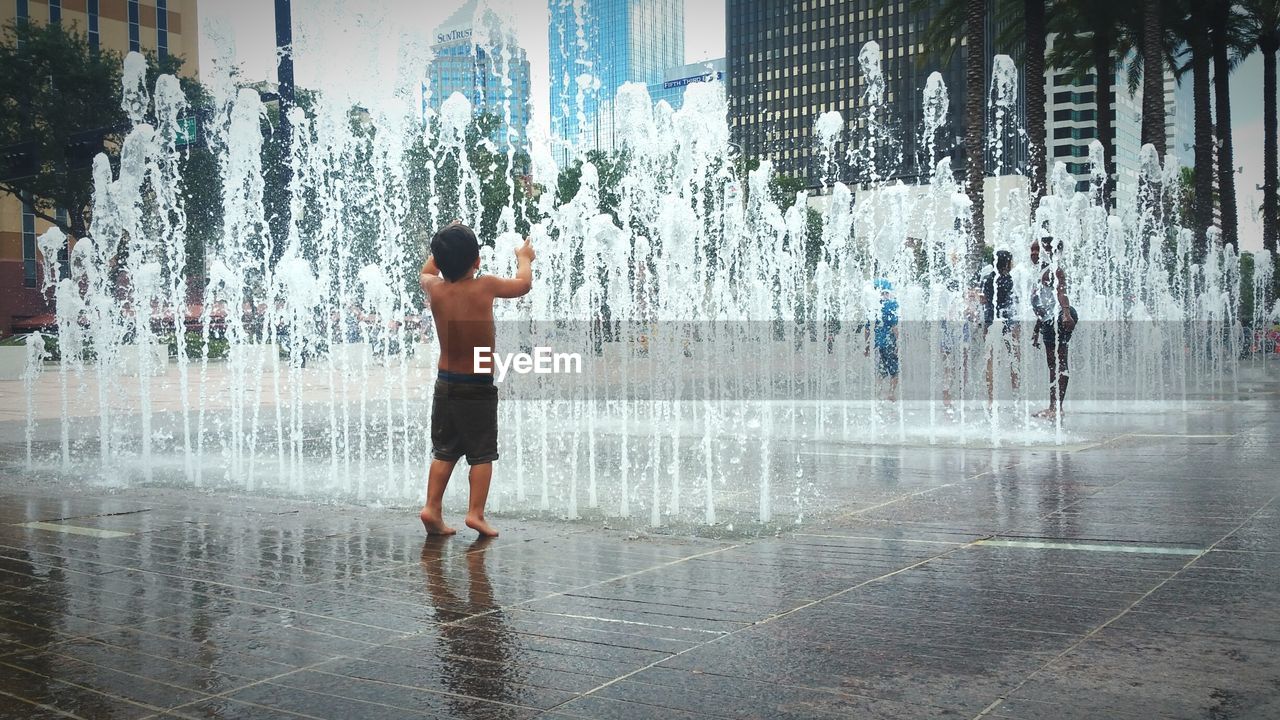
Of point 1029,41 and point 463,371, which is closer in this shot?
point 463,371

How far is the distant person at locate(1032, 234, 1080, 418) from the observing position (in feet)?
37.0

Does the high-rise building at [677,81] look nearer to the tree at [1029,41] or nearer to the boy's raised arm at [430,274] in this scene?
the tree at [1029,41]

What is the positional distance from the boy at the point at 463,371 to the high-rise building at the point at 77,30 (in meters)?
41.4

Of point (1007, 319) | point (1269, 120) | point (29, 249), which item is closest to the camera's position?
point (1007, 319)

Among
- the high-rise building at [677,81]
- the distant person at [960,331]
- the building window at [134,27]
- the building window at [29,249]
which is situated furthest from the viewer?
the high-rise building at [677,81]

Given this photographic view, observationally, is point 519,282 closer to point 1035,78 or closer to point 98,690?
point 98,690

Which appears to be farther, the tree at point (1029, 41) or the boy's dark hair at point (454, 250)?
the tree at point (1029, 41)

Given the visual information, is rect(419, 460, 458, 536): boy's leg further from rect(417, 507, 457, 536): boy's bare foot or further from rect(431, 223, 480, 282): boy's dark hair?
rect(431, 223, 480, 282): boy's dark hair

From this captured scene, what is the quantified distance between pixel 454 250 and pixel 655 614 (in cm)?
217

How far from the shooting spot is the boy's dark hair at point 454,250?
17.1 feet

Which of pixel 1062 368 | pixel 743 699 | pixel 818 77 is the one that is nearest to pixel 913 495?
pixel 743 699

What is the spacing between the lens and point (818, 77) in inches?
4281

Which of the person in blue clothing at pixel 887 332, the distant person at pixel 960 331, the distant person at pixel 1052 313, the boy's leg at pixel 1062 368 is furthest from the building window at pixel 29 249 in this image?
the boy's leg at pixel 1062 368

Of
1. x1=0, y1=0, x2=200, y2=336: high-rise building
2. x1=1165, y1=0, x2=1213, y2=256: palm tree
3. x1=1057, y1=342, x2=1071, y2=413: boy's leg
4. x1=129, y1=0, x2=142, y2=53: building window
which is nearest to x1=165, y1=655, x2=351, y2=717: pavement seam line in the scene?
x1=1057, y1=342, x2=1071, y2=413: boy's leg
